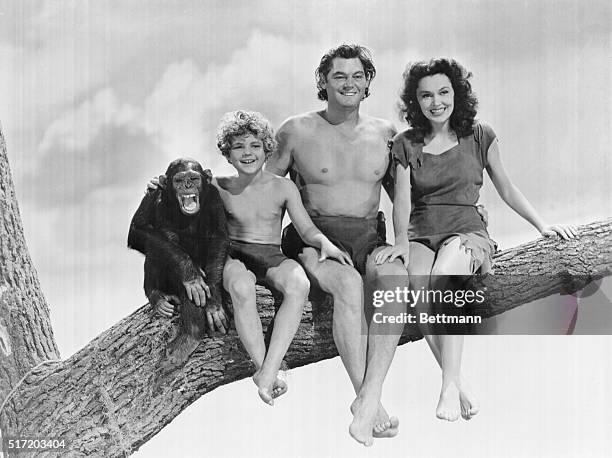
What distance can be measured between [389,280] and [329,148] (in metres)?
0.58

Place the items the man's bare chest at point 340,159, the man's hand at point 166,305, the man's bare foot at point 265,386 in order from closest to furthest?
the man's bare foot at point 265,386 < the man's hand at point 166,305 < the man's bare chest at point 340,159

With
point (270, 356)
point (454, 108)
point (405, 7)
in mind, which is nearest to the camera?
point (270, 356)

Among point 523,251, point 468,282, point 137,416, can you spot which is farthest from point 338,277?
point 137,416

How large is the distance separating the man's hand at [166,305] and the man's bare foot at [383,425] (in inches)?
35.2

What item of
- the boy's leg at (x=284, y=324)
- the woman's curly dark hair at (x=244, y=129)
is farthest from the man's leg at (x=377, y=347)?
the woman's curly dark hair at (x=244, y=129)

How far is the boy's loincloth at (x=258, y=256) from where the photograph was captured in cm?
352

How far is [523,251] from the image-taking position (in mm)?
3596

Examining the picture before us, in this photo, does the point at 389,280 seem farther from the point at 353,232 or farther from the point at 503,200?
the point at 503,200

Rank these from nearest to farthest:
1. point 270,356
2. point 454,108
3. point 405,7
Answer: point 270,356 < point 454,108 < point 405,7

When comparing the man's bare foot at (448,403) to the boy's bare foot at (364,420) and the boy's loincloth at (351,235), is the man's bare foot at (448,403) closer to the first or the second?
the boy's bare foot at (364,420)

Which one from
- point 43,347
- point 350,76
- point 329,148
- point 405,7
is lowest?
point 43,347

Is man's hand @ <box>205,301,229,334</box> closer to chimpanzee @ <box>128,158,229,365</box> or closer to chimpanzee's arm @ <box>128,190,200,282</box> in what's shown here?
chimpanzee @ <box>128,158,229,365</box>

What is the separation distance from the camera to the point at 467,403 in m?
3.55

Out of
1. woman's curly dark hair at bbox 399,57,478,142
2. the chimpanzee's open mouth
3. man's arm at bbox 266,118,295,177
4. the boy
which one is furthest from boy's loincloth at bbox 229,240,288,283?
woman's curly dark hair at bbox 399,57,478,142
